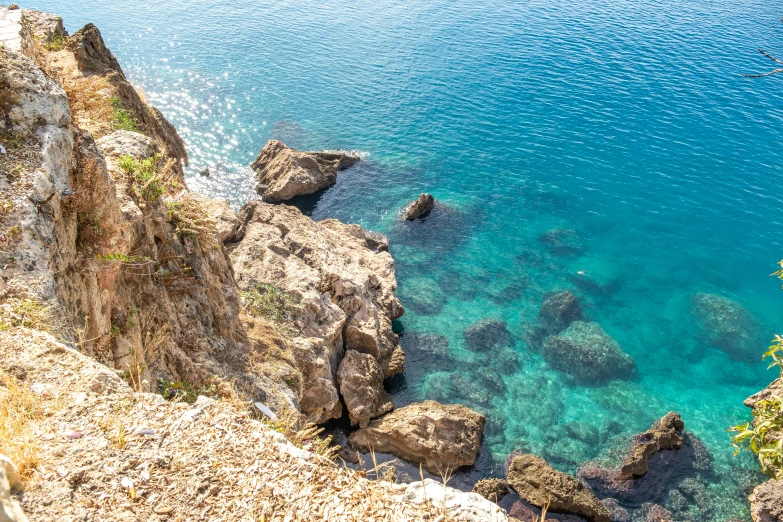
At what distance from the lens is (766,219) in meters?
38.9

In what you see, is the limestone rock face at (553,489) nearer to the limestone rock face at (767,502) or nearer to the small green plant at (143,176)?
the limestone rock face at (767,502)

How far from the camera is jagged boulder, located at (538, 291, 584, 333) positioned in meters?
32.0

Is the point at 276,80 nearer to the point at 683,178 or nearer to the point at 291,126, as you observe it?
the point at 291,126

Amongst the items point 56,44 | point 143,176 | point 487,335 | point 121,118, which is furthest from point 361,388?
point 56,44

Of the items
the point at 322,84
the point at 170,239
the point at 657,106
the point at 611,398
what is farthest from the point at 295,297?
the point at 657,106

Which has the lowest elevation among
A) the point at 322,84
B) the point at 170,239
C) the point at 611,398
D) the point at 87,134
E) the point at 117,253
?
the point at 611,398

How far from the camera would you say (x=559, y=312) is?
32.5 m

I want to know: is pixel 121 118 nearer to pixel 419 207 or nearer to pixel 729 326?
pixel 419 207

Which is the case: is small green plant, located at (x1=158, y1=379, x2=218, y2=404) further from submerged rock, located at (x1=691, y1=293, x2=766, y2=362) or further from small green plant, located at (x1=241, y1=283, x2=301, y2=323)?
submerged rock, located at (x1=691, y1=293, x2=766, y2=362)

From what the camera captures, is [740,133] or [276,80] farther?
[276,80]

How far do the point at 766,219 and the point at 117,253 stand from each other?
42903mm

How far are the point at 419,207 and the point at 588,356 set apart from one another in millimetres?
A: 16055

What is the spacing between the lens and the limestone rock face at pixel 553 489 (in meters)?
21.3

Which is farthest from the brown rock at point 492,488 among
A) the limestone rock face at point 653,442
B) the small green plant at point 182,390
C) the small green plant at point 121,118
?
the small green plant at point 121,118
